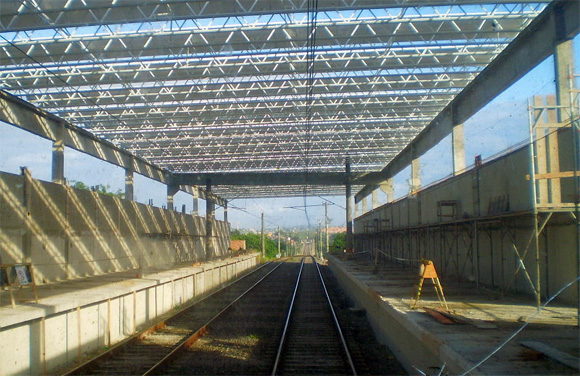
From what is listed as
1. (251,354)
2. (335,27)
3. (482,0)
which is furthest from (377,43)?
(251,354)

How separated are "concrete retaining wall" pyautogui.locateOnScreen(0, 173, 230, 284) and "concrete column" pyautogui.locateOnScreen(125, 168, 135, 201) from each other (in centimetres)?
290

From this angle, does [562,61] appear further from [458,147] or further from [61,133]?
[61,133]

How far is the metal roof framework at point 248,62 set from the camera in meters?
13.1

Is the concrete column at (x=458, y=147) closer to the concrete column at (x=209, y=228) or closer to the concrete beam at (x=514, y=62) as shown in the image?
the concrete beam at (x=514, y=62)

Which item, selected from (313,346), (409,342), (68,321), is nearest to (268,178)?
(313,346)

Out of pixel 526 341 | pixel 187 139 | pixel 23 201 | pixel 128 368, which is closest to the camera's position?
pixel 526 341

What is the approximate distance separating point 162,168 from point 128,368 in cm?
2728

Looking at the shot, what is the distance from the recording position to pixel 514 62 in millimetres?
14852

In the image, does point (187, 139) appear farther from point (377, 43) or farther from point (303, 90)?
point (377, 43)

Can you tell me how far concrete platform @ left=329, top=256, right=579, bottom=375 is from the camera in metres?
5.93

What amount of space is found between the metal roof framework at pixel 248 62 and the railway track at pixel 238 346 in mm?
6693

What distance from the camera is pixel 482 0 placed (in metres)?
12.3

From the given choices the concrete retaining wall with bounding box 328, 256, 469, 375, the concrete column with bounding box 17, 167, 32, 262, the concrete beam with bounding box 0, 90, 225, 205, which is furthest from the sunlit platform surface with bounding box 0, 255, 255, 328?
the concrete beam with bounding box 0, 90, 225, 205

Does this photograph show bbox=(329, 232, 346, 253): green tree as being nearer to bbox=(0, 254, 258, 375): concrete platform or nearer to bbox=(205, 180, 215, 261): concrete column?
bbox=(205, 180, 215, 261): concrete column
